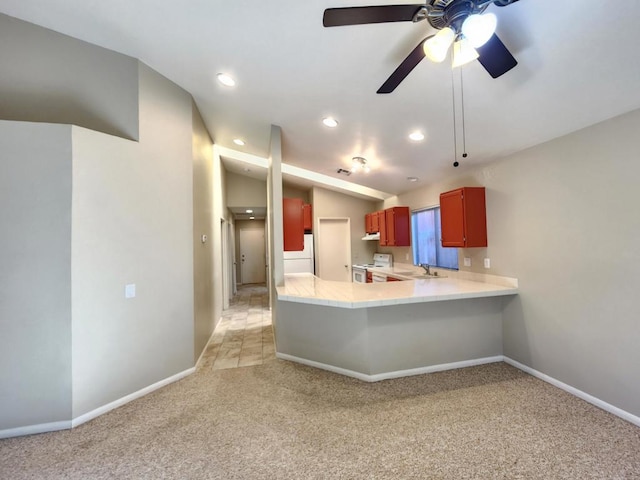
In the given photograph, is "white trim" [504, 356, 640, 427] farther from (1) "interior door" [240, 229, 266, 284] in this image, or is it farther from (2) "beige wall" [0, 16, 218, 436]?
(1) "interior door" [240, 229, 266, 284]

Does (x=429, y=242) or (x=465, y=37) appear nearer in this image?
(x=465, y=37)

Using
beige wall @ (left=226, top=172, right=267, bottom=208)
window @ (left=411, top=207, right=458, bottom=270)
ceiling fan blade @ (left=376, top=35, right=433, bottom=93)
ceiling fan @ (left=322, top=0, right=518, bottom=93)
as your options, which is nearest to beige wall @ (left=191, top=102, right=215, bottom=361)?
beige wall @ (left=226, top=172, right=267, bottom=208)

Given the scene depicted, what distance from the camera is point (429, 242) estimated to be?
457cm

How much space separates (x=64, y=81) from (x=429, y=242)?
480 cm

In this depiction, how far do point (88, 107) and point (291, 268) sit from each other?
436 centimetres

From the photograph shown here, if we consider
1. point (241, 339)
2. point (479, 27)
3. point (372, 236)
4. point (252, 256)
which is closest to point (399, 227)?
point (372, 236)

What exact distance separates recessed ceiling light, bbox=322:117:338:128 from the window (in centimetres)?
223

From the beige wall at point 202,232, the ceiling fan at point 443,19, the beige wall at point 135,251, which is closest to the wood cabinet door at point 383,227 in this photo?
the beige wall at point 202,232

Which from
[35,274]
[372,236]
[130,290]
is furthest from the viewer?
[372,236]

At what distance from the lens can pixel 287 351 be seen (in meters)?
3.28

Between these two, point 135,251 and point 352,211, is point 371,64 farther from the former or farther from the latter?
point 352,211

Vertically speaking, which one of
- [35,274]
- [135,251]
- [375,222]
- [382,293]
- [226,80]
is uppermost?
[226,80]

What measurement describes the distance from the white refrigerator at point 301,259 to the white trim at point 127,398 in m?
3.30

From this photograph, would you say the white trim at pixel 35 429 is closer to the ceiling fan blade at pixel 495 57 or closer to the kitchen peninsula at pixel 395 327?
the kitchen peninsula at pixel 395 327
